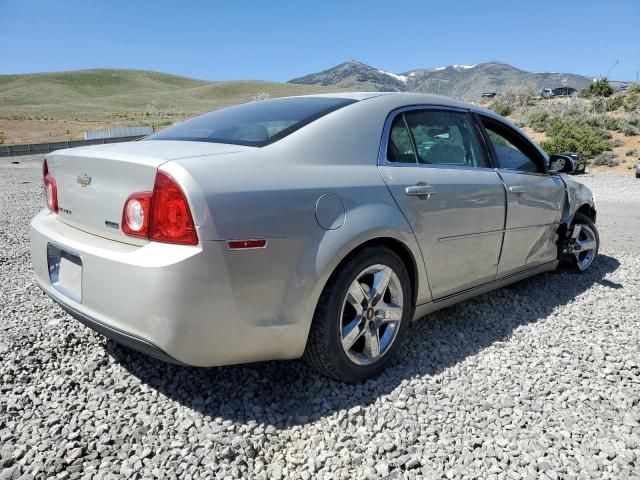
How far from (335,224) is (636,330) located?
2474 mm

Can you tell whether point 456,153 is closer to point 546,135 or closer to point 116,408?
point 116,408

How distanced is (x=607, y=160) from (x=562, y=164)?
16103 millimetres

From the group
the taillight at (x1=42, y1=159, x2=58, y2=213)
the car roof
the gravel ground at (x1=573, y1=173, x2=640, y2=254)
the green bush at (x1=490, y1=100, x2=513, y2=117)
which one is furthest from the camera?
the green bush at (x1=490, y1=100, x2=513, y2=117)

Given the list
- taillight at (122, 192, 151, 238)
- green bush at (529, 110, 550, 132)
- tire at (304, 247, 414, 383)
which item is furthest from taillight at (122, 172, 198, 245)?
green bush at (529, 110, 550, 132)

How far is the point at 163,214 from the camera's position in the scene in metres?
2.06

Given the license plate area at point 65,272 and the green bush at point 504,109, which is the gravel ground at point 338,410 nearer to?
the license plate area at point 65,272

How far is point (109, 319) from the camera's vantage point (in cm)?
220

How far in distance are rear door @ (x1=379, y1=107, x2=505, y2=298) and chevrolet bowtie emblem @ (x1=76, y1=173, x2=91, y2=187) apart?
1.48 meters

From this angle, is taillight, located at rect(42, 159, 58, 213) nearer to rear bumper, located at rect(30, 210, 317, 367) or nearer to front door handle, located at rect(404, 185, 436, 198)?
rear bumper, located at rect(30, 210, 317, 367)

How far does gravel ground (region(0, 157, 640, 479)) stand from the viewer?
2.08 m

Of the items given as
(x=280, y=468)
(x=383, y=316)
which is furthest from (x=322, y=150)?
(x=280, y=468)

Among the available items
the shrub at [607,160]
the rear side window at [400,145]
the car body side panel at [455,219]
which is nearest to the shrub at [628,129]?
the shrub at [607,160]

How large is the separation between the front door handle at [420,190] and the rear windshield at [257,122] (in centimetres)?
61

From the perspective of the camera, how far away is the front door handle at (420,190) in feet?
8.98
